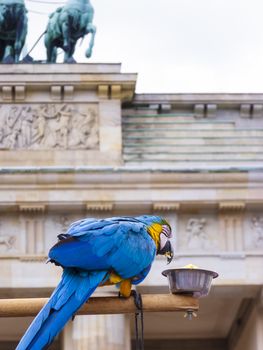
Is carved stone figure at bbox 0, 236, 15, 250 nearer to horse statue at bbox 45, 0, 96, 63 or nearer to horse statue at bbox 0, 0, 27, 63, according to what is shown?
horse statue at bbox 0, 0, 27, 63

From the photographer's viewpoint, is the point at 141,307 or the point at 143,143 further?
the point at 143,143

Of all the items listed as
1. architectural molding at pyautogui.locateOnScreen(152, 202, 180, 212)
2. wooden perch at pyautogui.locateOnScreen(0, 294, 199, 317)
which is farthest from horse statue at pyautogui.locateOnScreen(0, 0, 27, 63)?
wooden perch at pyautogui.locateOnScreen(0, 294, 199, 317)

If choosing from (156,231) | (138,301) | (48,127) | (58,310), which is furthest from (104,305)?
(48,127)

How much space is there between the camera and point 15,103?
80.0ft

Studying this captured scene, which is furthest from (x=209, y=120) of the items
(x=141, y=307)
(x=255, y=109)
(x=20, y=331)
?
(x=141, y=307)

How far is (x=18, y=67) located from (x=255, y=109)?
487 centimetres

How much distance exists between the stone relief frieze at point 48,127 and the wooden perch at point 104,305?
15.8 meters

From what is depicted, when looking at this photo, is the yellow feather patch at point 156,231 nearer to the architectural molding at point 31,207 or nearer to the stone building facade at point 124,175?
the stone building facade at point 124,175

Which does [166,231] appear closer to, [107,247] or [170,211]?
[107,247]

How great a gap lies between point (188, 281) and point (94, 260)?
2.45 feet

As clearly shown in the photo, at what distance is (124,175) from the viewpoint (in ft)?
75.3

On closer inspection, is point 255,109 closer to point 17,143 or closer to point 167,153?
point 167,153

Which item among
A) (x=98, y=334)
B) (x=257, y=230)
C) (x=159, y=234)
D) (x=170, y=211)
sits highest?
Result: (x=170, y=211)

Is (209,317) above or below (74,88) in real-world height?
below
